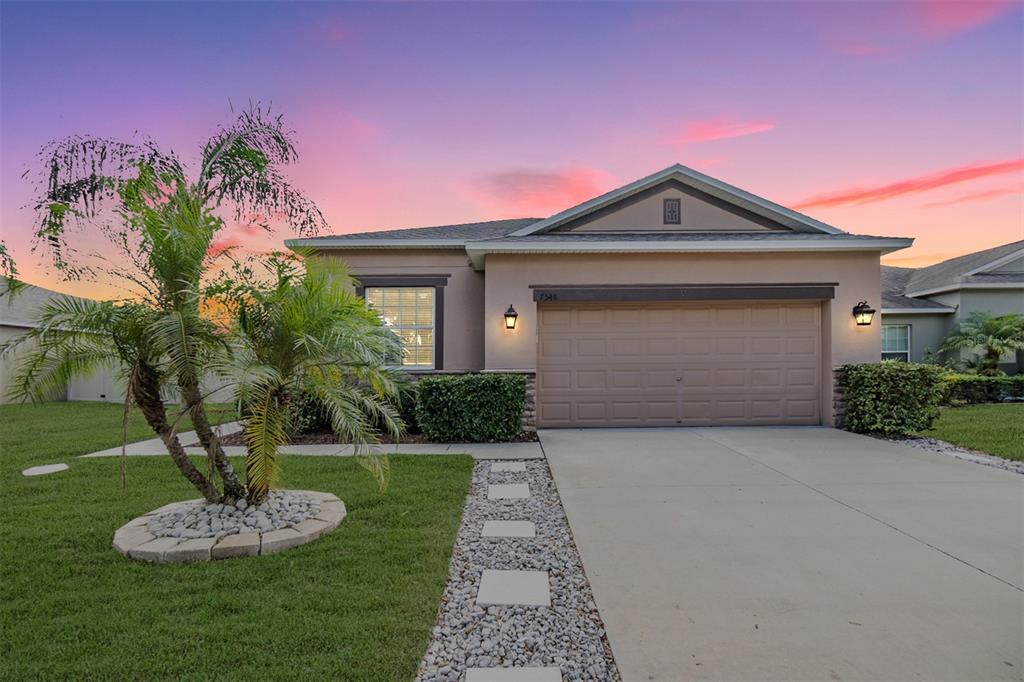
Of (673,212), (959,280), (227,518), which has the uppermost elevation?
(673,212)

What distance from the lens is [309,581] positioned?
3.03 metres

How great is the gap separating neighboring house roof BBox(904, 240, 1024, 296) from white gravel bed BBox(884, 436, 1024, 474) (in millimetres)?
11173

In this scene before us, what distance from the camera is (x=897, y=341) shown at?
52.5 ft

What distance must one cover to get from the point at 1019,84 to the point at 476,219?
1089 centimetres

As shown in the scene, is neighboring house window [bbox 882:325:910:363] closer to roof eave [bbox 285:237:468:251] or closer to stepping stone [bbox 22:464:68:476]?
roof eave [bbox 285:237:468:251]

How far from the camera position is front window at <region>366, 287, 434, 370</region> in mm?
9828

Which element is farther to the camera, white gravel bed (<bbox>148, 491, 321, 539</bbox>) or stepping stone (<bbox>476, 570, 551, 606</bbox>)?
white gravel bed (<bbox>148, 491, 321, 539</bbox>)

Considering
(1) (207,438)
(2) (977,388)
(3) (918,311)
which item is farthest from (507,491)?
(3) (918,311)

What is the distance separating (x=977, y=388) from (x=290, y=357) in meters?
16.9

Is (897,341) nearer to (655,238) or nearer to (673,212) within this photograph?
(673,212)

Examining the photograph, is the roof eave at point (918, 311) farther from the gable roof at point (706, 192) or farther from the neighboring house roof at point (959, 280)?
the gable roof at point (706, 192)

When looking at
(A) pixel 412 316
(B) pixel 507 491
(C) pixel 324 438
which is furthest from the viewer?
(A) pixel 412 316

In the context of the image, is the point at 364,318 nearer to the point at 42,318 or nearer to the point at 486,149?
the point at 42,318

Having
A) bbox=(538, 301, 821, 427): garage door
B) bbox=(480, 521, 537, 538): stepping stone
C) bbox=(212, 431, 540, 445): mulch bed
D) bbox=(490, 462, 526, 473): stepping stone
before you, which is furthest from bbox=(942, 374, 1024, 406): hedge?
bbox=(480, 521, 537, 538): stepping stone
